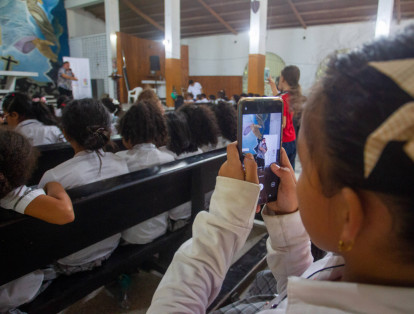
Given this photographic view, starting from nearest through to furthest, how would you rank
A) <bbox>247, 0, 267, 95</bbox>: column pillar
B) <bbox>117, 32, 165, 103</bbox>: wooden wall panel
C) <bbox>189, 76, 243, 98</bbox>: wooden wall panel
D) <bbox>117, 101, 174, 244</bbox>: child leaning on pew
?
<bbox>117, 101, 174, 244</bbox>: child leaning on pew < <bbox>247, 0, 267, 95</bbox>: column pillar < <bbox>117, 32, 165, 103</bbox>: wooden wall panel < <bbox>189, 76, 243, 98</bbox>: wooden wall panel

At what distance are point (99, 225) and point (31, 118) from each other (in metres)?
2.05

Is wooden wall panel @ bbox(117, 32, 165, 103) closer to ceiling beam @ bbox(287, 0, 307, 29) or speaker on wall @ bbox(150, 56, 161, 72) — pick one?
speaker on wall @ bbox(150, 56, 161, 72)

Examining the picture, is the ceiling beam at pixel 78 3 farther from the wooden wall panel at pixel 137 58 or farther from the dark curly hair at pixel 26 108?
the dark curly hair at pixel 26 108

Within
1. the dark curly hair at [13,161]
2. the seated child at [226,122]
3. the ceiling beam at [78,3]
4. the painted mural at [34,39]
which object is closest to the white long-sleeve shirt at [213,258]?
the dark curly hair at [13,161]

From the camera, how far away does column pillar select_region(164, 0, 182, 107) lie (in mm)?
8242

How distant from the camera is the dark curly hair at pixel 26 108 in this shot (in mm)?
2557

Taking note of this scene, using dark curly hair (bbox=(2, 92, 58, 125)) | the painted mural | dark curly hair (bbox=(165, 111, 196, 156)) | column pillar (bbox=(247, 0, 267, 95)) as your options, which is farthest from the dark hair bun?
the painted mural

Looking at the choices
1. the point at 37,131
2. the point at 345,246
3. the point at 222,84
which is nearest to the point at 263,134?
the point at 345,246

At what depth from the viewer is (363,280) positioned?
0.43 meters

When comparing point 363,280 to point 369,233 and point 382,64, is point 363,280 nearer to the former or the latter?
point 369,233

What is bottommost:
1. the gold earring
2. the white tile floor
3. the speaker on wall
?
the white tile floor

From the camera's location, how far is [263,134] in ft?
2.51

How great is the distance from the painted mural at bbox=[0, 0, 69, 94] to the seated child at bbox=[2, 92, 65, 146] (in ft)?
25.6

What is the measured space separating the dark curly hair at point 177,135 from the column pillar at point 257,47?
6613 mm
